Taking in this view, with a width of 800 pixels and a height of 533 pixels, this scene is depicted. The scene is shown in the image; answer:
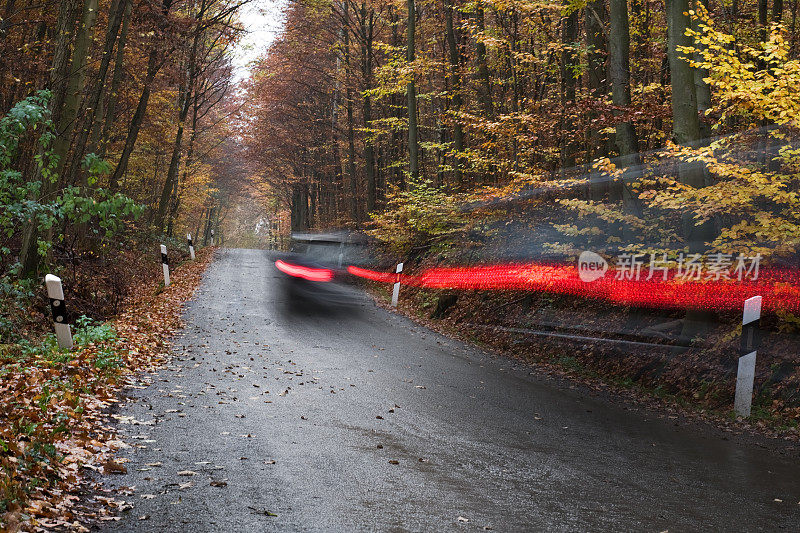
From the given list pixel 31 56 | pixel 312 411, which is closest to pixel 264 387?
pixel 312 411

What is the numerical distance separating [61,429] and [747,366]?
764 cm

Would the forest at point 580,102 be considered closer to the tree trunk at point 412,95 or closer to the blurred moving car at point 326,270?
the tree trunk at point 412,95

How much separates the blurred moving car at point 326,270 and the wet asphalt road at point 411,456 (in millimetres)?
7713

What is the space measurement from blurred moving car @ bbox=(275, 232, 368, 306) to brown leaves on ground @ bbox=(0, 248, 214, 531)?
25.7 ft

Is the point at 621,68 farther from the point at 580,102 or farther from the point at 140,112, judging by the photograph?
the point at 140,112

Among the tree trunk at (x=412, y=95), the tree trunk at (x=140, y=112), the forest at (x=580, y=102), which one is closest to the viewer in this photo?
the forest at (x=580, y=102)

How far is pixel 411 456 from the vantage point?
18.5 feet

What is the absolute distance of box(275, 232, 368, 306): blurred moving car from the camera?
17734 mm

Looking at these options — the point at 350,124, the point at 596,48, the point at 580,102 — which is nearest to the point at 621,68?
the point at 580,102

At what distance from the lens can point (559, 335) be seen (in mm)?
11531

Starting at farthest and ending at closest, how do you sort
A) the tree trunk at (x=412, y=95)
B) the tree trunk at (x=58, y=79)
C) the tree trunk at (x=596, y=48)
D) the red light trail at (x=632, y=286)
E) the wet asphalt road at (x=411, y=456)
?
1. the tree trunk at (x=412, y=95)
2. the tree trunk at (x=596, y=48)
3. the tree trunk at (x=58, y=79)
4. the red light trail at (x=632, y=286)
5. the wet asphalt road at (x=411, y=456)

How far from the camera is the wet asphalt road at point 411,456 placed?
4.31 metres

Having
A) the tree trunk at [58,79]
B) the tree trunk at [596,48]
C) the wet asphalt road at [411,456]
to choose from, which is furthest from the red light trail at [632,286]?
the tree trunk at [58,79]

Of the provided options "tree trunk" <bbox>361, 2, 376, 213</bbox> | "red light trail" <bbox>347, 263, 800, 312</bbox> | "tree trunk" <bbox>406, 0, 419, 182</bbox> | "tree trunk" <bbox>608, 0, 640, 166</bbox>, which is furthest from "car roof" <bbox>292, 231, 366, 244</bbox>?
"tree trunk" <bbox>608, 0, 640, 166</bbox>
